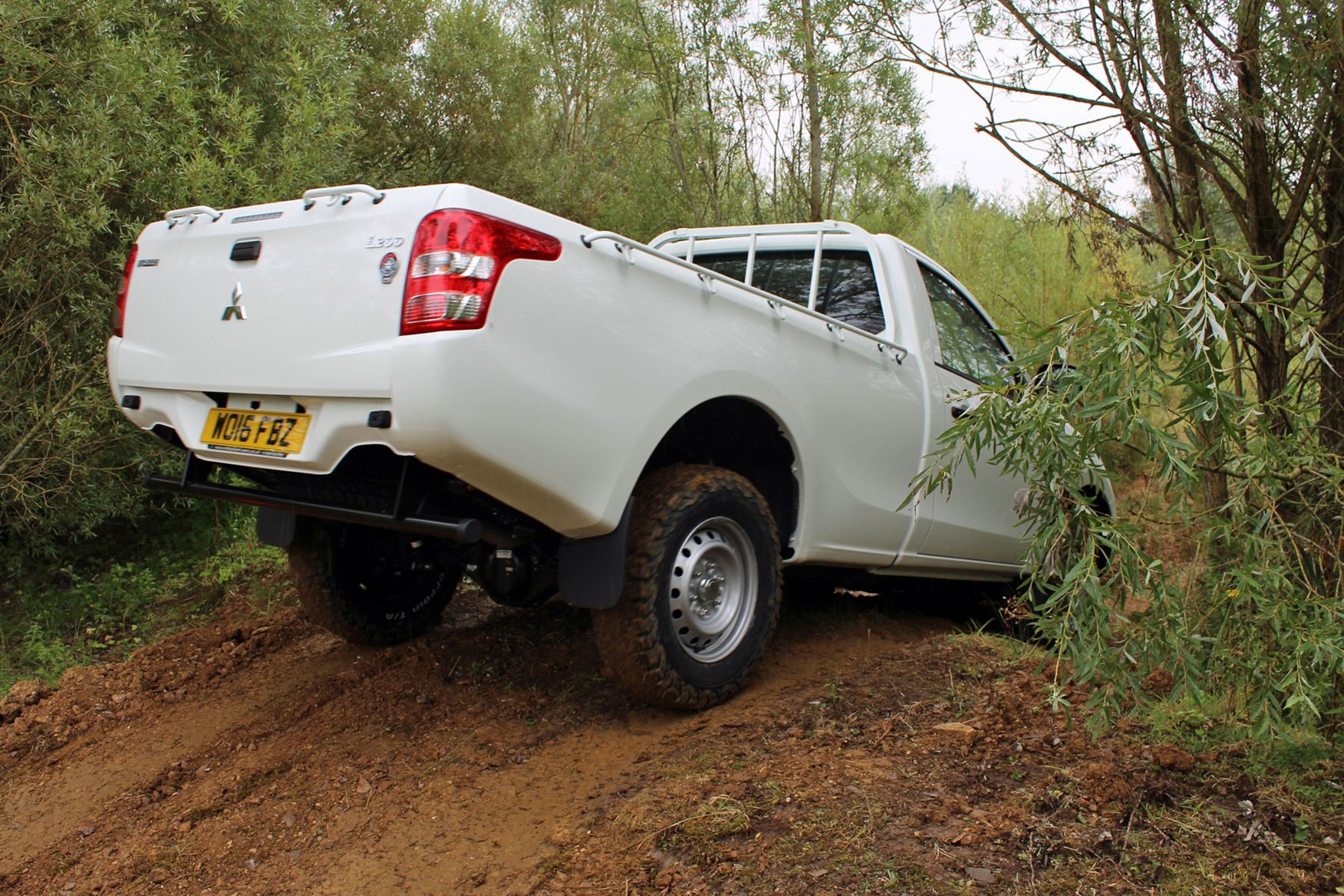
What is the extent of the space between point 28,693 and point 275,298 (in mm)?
2385

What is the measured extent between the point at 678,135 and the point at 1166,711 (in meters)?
6.91

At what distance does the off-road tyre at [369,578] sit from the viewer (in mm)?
4180

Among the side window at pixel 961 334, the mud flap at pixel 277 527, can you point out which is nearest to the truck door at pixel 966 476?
the side window at pixel 961 334

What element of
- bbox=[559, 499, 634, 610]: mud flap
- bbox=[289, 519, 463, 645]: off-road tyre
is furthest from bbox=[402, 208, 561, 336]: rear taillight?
bbox=[289, 519, 463, 645]: off-road tyre

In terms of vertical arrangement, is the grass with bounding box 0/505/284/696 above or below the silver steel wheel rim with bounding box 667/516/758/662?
below

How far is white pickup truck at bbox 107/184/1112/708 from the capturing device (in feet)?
9.09

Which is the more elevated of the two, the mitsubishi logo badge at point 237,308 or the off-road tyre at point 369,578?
the mitsubishi logo badge at point 237,308

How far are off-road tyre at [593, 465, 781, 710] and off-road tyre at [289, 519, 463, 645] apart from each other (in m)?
0.85

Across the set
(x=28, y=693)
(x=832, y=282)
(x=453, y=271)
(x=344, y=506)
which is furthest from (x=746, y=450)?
(x=28, y=693)

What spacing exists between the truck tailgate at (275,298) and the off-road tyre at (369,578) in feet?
3.39

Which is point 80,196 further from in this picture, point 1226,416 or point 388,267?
point 1226,416

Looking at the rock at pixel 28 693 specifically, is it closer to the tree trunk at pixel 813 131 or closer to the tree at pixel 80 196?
the tree at pixel 80 196

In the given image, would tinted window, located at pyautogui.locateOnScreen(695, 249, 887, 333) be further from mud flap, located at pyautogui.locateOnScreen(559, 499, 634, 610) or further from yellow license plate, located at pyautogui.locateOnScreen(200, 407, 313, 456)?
yellow license plate, located at pyautogui.locateOnScreen(200, 407, 313, 456)

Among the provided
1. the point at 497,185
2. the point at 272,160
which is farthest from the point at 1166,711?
the point at 497,185
